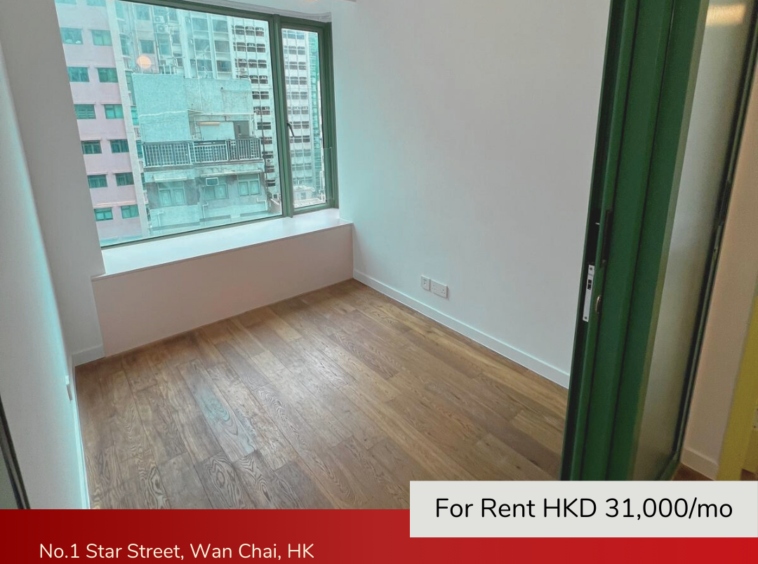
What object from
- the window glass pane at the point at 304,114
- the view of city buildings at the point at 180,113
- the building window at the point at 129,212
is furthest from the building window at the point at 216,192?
the window glass pane at the point at 304,114

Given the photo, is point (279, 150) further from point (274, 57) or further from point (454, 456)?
point (454, 456)

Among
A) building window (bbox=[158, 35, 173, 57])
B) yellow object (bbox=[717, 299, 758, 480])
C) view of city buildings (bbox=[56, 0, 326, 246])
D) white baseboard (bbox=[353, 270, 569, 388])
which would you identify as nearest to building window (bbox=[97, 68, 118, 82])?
view of city buildings (bbox=[56, 0, 326, 246])

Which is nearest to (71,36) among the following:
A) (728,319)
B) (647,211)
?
(647,211)

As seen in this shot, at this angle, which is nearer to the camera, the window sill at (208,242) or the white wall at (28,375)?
the white wall at (28,375)

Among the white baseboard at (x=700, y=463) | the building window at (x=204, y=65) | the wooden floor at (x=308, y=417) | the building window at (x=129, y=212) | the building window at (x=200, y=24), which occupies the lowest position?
the wooden floor at (x=308, y=417)

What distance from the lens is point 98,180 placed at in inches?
123

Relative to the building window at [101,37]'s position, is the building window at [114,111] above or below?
below

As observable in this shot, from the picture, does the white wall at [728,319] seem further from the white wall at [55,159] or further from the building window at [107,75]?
the building window at [107,75]

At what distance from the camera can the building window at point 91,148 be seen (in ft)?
9.88

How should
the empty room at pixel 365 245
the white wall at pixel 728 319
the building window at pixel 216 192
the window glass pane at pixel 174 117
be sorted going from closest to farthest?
the empty room at pixel 365 245 → the white wall at pixel 728 319 → the window glass pane at pixel 174 117 → the building window at pixel 216 192

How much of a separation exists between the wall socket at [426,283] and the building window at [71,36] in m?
2.76

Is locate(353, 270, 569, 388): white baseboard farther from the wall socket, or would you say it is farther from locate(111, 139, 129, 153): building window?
locate(111, 139, 129, 153): building window

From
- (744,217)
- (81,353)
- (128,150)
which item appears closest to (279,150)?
(128,150)

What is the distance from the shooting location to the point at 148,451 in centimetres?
207
